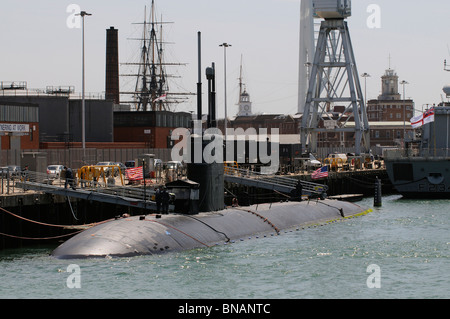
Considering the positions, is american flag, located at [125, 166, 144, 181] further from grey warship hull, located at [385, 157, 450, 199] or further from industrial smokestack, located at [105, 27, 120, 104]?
→ industrial smokestack, located at [105, 27, 120, 104]

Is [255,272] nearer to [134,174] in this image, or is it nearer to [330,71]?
[134,174]

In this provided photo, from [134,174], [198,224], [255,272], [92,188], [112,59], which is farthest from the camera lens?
[112,59]

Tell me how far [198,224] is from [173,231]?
1.96 metres

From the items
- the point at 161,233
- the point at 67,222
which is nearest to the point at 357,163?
the point at 67,222

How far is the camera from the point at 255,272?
28062mm

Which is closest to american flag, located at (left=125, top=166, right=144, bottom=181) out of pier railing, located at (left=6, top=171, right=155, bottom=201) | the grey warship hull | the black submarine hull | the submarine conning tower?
pier railing, located at (left=6, top=171, right=155, bottom=201)

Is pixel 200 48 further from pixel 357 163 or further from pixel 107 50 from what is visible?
pixel 107 50

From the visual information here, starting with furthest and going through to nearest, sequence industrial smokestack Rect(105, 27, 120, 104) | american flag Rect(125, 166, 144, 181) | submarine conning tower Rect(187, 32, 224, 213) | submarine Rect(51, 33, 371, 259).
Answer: industrial smokestack Rect(105, 27, 120, 104) → american flag Rect(125, 166, 144, 181) → submarine conning tower Rect(187, 32, 224, 213) → submarine Rect(51, 33, 371, 259)

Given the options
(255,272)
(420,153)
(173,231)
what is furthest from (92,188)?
(420,153)

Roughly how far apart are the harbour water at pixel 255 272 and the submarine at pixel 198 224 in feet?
1.48

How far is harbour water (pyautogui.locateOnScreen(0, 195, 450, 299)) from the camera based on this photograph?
81.8ft

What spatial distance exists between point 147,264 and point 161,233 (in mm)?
2676

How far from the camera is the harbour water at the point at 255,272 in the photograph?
2494 centimetres
